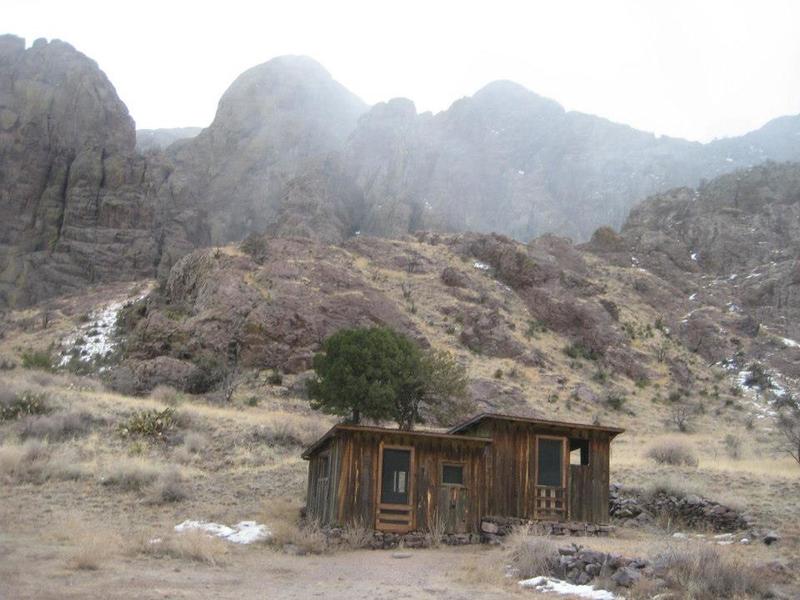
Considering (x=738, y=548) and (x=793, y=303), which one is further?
(x=793, y=303)

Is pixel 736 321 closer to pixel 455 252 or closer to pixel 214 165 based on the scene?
pixel 455 252

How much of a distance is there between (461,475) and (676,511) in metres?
6.64

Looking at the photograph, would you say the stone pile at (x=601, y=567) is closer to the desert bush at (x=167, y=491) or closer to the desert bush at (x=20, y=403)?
the desert bush at (x=167, y=491)

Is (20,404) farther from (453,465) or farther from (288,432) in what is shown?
(453,465)

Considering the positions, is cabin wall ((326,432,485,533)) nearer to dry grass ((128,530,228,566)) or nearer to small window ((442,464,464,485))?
small window ((442,464,464,485))

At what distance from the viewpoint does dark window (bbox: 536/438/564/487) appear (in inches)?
814

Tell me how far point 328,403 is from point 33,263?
5420 cm

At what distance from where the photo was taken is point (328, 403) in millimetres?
29922

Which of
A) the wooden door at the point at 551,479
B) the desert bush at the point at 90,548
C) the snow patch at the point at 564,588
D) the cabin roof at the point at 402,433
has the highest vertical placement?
the cabin roof at the point at 402,433

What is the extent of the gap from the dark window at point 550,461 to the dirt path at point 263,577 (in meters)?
3.92

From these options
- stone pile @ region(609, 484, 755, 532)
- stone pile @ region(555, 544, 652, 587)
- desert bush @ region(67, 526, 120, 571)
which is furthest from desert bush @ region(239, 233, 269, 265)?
stone pile @ region(555, 544, 652, 587)

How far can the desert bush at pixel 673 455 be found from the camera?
28.3 m

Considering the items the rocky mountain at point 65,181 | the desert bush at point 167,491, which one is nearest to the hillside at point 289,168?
the rocky mountain at point 65,181

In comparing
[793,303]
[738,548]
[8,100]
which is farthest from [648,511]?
[8,100]
